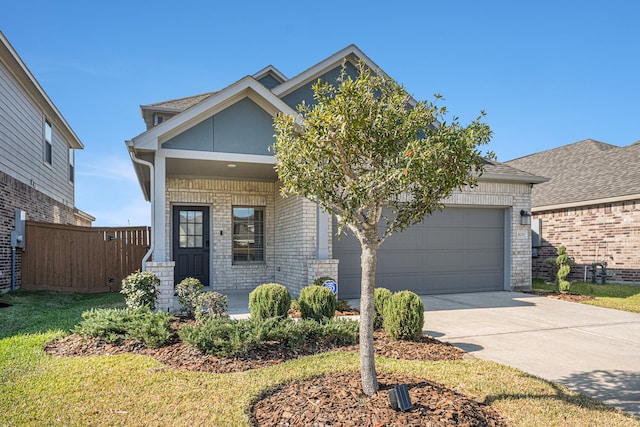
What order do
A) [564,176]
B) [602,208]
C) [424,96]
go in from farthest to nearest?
1. [564,176]
2. [602,208]
3. [424,96]

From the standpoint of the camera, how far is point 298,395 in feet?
11.4

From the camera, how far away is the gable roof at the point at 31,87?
33.2 feet

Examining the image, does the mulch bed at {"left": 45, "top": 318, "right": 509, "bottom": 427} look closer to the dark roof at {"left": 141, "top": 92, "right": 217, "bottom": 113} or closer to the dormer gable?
the dark roof at {"left": 141, "top": 92, "right": 217, "bottom": 113}

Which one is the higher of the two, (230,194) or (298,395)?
(230,194)

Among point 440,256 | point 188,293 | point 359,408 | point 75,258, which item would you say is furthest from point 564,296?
point 75,258

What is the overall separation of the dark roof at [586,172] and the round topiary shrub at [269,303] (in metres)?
10.1

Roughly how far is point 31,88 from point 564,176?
1876 cm

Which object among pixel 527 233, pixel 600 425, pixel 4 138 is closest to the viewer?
pixel 600 425

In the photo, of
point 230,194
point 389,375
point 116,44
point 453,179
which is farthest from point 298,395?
point 116,44

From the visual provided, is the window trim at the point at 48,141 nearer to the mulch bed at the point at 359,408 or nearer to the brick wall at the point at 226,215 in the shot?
the brick wall at the point at 226,215

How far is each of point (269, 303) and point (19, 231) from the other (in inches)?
319

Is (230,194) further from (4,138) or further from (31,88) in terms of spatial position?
(31,88)

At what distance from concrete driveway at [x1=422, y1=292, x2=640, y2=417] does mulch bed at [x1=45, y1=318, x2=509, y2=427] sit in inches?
35.1

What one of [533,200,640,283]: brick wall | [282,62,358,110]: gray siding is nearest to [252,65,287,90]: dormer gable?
[282,62,358,110]: gray siding
